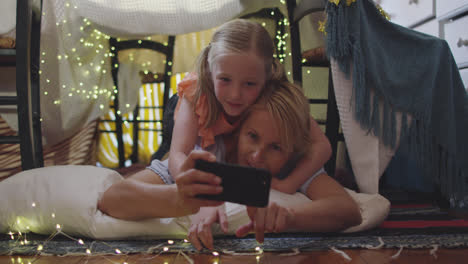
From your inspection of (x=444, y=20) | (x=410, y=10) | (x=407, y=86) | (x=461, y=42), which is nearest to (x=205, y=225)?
(x=407, y=86)

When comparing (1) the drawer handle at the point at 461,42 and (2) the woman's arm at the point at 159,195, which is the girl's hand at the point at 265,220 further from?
(1) the drawer handle at the point at 461,42

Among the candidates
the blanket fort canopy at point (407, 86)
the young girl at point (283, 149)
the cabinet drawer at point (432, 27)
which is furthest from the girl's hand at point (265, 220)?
the cabinet drawer at point (432, 27)

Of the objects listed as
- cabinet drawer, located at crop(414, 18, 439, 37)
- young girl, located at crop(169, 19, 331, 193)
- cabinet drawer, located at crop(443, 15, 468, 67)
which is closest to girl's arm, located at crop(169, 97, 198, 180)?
young girl, located at crop(169, 19, 331, 193)

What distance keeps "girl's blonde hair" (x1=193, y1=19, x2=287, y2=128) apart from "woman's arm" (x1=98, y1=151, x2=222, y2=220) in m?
A: 0.17

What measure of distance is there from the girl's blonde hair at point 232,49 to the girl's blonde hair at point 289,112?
3 cm

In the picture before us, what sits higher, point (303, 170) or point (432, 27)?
point (432, 27)

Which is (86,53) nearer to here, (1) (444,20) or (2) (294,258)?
(2) (294,258)

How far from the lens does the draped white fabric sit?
0.87 m

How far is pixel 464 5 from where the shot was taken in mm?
1002

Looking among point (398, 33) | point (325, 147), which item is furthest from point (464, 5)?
point (325, 147)

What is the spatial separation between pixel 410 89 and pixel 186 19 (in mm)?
613

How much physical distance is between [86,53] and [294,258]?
35.3 inches

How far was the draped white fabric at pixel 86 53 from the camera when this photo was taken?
2.84ft

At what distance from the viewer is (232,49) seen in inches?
23.0
